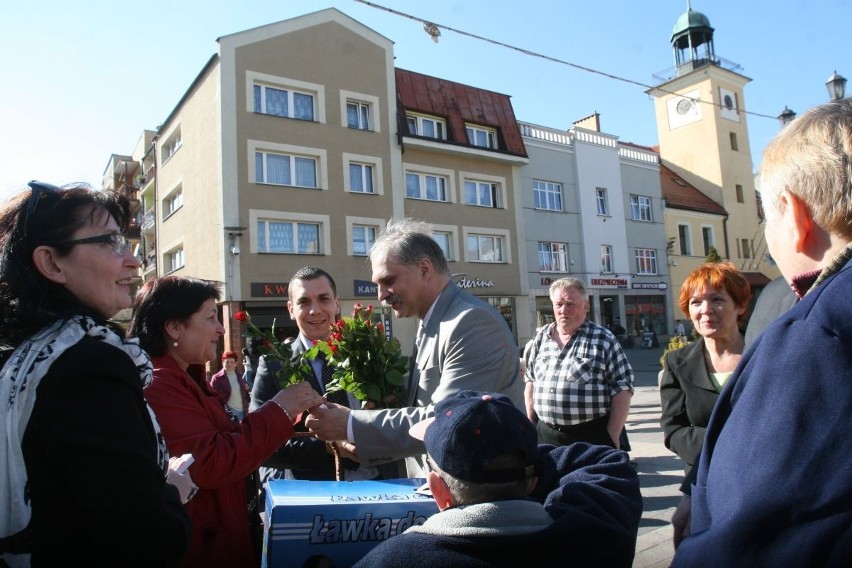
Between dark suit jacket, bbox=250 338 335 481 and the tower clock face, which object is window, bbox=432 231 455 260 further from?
dark suit jacket, bbox=250 338 335 481

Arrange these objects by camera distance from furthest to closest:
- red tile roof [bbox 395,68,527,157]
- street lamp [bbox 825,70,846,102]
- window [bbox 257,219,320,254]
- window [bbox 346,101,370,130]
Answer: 1. red tile roof [bbox 395,68,527,157]
2. window [bbox 346,101,370,130]
3. window [bbox 257,219,320,254]
4. street lamp [bbox 825,70,846,102]

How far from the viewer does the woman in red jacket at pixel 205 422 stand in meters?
2.16

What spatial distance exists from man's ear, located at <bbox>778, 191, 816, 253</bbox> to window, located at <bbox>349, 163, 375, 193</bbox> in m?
21.7

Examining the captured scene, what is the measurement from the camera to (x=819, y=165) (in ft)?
4.11

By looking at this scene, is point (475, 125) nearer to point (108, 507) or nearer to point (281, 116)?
point (281, 116)

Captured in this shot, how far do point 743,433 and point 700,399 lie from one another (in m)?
2.22

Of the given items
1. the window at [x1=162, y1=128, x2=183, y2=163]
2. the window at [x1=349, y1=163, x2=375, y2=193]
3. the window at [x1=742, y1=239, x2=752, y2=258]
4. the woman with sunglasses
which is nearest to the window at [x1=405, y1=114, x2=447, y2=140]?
the window at [x1=349, y1=163, x2=375, y2=193]

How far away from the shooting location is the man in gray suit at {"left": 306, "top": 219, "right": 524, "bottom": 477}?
2.40 meters

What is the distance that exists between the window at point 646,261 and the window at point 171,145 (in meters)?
22.0

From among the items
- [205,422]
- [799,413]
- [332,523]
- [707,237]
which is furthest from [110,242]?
[707,237]

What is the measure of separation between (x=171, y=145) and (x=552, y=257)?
17.8m

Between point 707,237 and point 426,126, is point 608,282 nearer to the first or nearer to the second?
point 707,237

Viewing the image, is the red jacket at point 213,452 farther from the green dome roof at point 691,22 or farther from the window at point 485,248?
the green dome roof at point 691,22

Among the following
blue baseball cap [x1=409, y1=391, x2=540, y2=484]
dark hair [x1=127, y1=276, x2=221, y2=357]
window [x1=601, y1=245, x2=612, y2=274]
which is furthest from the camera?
window [x1=601, y1=245, x2=612, y2=274]
